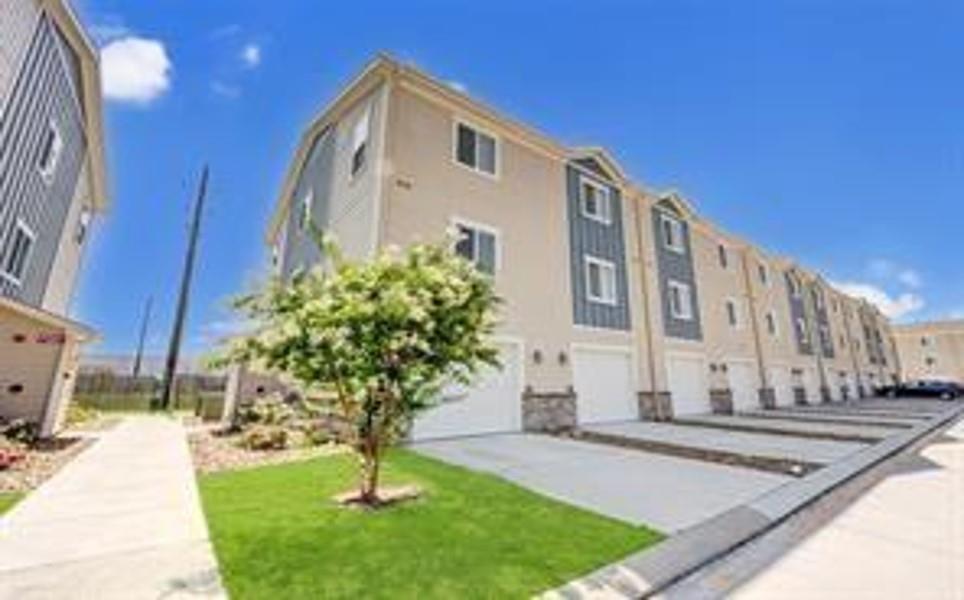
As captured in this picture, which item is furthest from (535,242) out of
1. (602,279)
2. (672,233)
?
(672,233)

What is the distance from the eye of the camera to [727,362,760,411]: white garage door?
2333 centimetres

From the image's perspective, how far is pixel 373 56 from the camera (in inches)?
515

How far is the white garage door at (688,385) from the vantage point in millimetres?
19688

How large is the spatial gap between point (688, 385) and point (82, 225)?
25430 mm

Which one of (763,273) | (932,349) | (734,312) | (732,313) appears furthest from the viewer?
(932,349)

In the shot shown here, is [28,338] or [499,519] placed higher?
[28,338]

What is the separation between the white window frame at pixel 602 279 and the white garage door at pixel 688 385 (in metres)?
3.99

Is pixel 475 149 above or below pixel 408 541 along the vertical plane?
above

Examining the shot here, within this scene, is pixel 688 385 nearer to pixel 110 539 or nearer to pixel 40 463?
pixel 110 539

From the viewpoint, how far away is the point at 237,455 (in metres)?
10.5

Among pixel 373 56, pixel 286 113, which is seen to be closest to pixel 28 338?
pixel 286 113

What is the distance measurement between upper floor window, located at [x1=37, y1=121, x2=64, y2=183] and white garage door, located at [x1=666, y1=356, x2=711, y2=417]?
826 inches

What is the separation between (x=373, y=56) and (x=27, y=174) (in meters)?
9.29

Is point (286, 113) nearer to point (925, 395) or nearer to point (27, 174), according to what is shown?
point (27, 174)
